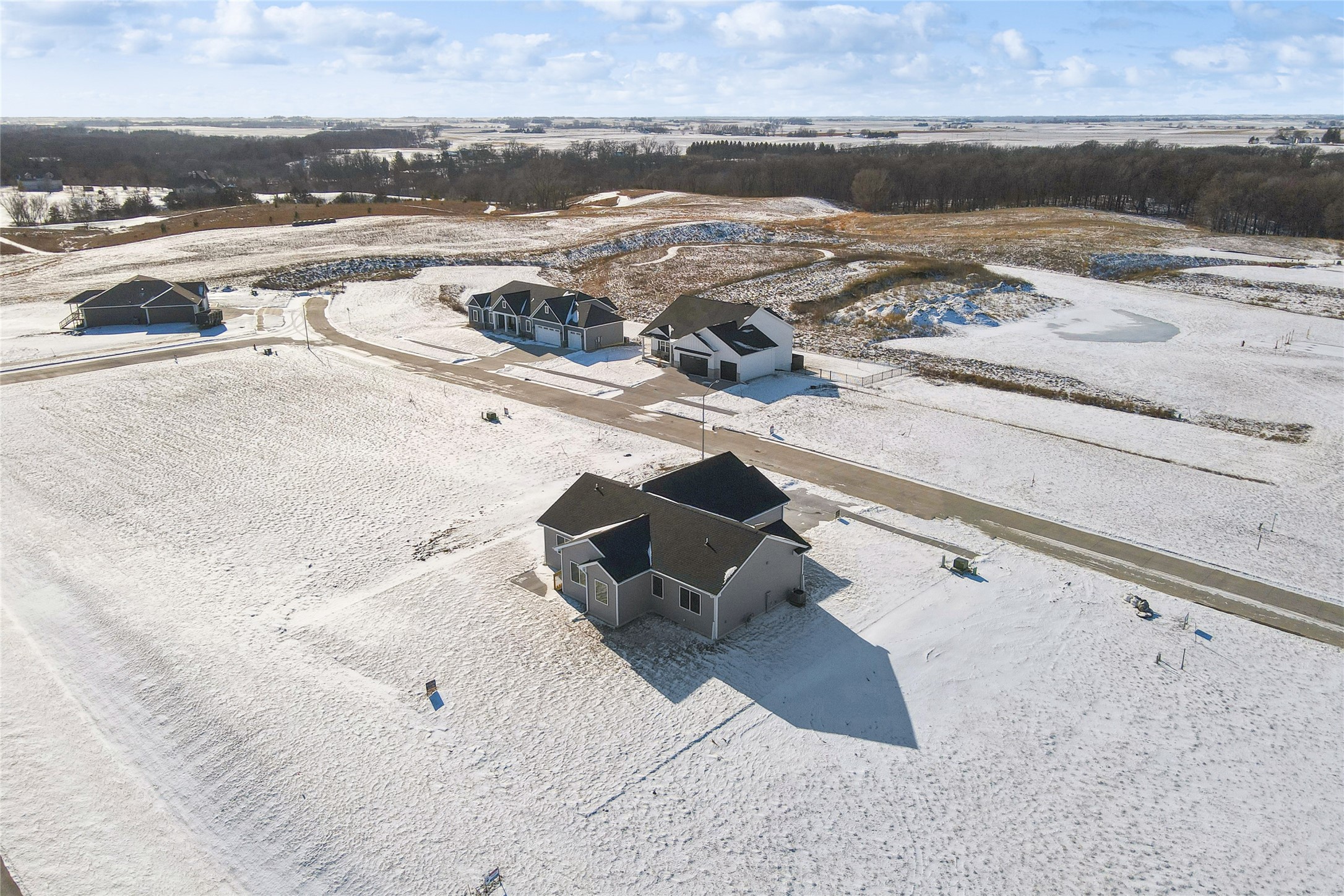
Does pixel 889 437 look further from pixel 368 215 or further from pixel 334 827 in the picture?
pixel 368 215

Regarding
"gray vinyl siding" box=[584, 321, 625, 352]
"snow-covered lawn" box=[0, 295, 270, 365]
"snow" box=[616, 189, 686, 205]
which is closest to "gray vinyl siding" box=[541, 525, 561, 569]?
"gray vinyl siding" box=[584, 321, 625, 352]

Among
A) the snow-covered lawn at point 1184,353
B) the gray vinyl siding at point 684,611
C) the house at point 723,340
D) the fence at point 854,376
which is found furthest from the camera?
the house at point 723,340

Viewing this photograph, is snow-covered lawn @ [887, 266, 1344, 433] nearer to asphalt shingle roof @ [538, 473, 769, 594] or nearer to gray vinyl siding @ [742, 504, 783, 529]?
gray vinyl siding @ [742, 504, 783, 529]

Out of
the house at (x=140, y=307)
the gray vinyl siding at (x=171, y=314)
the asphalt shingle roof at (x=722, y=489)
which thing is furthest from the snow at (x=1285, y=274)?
the gray vinyl siding at (x=171, y=314)

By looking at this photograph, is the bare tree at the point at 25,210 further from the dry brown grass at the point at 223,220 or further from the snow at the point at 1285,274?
the snow at the point at 1285,274

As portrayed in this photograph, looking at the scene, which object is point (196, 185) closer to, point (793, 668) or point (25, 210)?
point (25, 210)

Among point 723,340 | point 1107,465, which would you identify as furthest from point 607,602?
point 723,340

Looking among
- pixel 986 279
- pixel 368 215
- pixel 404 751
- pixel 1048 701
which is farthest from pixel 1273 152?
pixel 404 751
